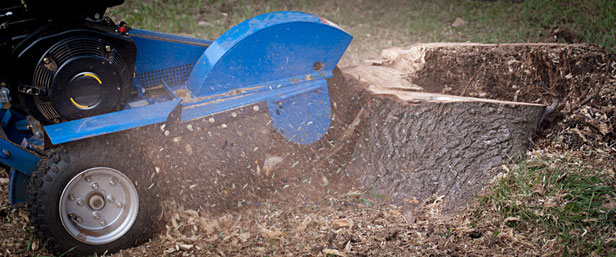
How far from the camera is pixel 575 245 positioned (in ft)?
7.00

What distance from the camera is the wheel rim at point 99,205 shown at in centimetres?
233

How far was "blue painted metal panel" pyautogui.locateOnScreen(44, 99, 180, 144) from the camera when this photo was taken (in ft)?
7.36

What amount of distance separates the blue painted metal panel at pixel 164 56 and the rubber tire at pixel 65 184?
659 millimetres

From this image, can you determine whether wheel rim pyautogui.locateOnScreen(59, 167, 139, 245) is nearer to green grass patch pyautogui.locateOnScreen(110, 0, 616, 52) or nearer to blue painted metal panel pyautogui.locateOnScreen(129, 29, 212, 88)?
blue painted metal panel pyautogui.locateOnScreen(129, 29, 212, 88)

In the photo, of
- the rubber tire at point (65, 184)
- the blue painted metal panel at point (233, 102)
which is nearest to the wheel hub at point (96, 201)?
the rubber tire at point (65, 184)

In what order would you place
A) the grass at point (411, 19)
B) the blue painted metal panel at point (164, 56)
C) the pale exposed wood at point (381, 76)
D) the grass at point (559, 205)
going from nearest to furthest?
1. the grass at point (559, 205)
2. the blue painted metal panel at point (164, 56)
3. the pale exposed wood at point (381, 76)
4. the grass at point (411, 19)

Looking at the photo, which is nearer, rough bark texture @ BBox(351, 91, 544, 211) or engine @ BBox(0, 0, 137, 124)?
engine @ BBox(0, 0, 137, 124)

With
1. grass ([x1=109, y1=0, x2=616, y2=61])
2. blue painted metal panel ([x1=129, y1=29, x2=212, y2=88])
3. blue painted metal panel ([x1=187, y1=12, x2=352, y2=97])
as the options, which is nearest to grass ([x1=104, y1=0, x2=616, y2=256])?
grass ([x1=109, y1=0, x2=616, y2=61])

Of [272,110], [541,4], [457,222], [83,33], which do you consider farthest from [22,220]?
[541,4]

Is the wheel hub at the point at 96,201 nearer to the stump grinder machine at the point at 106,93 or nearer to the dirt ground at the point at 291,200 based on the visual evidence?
the stump grinder machine at the point at 106,93

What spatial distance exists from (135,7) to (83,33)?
3717 mm

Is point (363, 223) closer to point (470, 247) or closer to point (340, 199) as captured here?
point (340, 199)

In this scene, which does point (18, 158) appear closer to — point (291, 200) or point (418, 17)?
point (291, 200)

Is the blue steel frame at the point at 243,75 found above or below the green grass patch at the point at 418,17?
above
